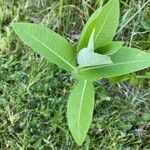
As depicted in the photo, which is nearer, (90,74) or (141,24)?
(90,74)

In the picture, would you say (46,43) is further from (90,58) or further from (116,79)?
(116,79)

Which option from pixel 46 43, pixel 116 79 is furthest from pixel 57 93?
pixel 46 43

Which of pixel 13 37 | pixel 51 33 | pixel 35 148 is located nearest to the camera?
pixel 51 33

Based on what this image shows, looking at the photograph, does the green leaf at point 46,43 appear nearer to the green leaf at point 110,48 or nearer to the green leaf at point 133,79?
the green leaf at point 110,48

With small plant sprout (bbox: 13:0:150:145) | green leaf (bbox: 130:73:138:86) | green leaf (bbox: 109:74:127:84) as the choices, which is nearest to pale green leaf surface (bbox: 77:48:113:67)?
small plant sprout (bbox: 13:0:150:145)

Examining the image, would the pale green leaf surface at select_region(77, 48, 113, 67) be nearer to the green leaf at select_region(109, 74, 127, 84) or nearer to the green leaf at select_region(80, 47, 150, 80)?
the green leaf at select_region(80, 47, 150, 80)

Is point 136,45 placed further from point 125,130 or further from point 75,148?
point 75,148

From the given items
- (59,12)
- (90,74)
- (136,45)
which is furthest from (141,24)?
(90,74)
